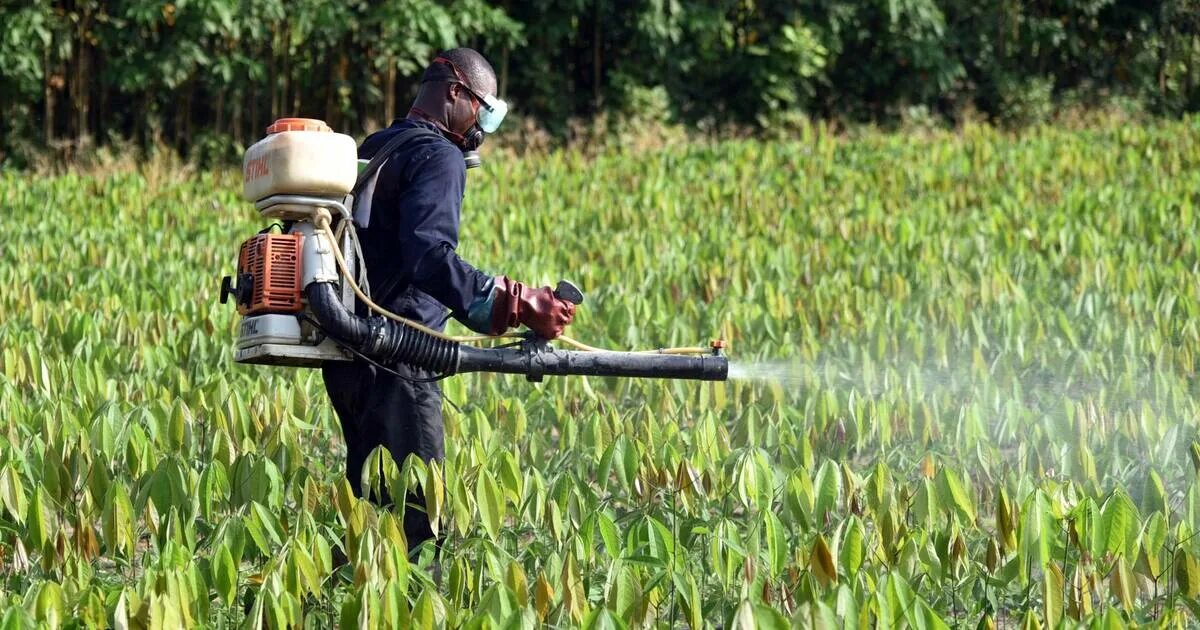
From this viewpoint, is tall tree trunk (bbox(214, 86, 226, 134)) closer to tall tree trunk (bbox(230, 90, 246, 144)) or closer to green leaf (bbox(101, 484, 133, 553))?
tall tree trunk (bbox(230, 90, 246, 144))

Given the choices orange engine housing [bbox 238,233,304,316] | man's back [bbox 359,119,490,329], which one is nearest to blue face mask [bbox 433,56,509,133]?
man's back [bbox 359,119,490,329]

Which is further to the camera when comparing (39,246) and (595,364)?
(39,246)

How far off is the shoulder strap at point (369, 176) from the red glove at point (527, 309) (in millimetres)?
453

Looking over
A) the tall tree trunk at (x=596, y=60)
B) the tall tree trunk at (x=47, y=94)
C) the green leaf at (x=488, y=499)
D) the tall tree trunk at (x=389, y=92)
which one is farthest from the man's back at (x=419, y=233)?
the tall tree trunk at (x=596, y=60)

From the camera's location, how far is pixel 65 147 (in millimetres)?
22312

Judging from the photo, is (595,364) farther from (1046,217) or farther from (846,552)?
(1046,217)

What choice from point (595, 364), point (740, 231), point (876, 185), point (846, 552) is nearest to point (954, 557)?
point (846, 552)

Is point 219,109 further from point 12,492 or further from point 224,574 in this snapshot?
point 224,574

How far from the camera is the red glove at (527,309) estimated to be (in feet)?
16.0

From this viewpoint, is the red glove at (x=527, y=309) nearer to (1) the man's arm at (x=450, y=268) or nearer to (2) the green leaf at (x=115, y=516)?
(1) the man's arm at (x=450, y=268)

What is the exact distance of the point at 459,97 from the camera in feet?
16.9

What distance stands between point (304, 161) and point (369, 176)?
329mm

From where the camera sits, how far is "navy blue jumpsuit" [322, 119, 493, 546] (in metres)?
4.82

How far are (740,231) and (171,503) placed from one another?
30.1ft
